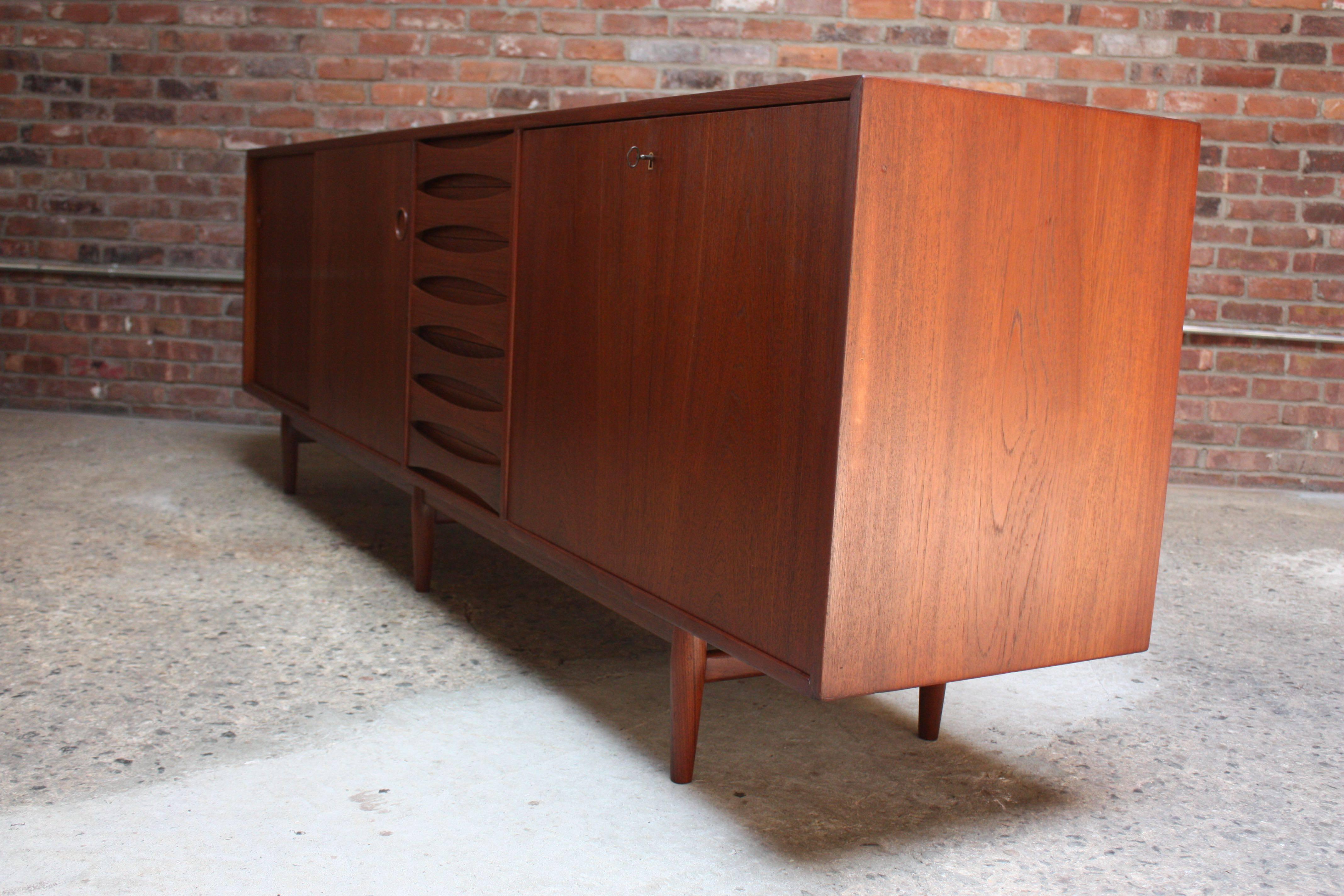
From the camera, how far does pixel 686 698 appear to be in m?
1.37

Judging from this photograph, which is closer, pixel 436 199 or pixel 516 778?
pixel 516 778

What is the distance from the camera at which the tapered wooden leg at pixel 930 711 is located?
1.56 meters

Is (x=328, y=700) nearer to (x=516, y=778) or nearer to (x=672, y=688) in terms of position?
(x=516, y=778)

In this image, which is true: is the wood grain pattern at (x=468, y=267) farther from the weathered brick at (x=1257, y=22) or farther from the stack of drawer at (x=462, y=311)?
the weathered brick at (x=1257, y=22)

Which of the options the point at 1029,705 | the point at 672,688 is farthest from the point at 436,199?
the point at 1029,705

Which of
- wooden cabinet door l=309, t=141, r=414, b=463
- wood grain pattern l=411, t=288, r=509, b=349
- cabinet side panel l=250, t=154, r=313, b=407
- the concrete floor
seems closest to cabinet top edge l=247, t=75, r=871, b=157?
wooden cabinet door l=309, t=141, r=414, b=463

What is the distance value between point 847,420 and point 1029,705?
84cm

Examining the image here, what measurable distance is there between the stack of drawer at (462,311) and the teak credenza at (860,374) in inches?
5.1

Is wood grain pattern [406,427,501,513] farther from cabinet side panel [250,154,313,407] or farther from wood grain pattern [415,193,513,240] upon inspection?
cabinet side panel [250,154,313,407]

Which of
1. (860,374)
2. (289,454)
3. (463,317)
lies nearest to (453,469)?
(463,317)

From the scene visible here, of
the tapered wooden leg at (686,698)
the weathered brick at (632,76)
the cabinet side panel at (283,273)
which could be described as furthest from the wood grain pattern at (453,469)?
the weathered brick at (632,76)

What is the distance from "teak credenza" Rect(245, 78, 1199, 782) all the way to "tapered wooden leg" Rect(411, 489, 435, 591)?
1.77ft

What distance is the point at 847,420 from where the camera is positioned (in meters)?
1.09

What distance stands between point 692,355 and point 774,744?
55 centimetres
